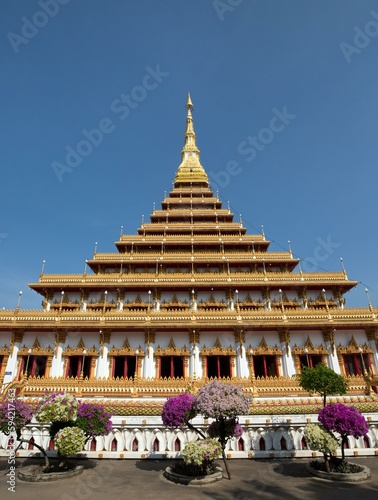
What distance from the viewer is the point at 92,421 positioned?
11.6 metres

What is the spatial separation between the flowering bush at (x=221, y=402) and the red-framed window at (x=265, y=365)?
568 inches

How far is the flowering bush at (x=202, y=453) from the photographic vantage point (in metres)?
10.3

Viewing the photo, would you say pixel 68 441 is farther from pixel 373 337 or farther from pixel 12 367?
pixel 373 337

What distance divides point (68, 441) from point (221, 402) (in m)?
5.16

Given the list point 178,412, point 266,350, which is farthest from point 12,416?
point 266,350

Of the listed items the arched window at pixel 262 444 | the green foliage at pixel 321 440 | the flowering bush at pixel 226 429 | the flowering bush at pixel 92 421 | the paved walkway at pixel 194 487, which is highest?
the flowering bush at pixel 92 421

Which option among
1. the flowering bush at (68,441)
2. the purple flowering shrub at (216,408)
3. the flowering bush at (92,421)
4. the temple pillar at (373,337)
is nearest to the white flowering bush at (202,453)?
the purple flowering shrub at (216,408)

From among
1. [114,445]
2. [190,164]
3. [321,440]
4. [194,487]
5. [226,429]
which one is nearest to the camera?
[194,487]

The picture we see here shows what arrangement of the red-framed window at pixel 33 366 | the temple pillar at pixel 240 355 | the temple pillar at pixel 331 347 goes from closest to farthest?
the temple pillar at pixel 240 355 → the temple pillar at pixel 331 347 → the red-framed window at pixel 33 366

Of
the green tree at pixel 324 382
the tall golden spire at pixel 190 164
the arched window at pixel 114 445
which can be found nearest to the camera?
the arched window at pixel 114 445

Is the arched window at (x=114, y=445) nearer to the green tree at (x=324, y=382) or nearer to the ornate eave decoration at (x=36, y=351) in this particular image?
the green tree at (x=324, y=382)

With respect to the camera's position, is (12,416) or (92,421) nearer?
(12,416)

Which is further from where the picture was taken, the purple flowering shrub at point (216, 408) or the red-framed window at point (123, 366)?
the red-framed window at point (123, 366)

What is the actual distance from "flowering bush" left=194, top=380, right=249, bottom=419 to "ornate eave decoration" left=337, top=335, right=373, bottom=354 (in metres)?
16.9
